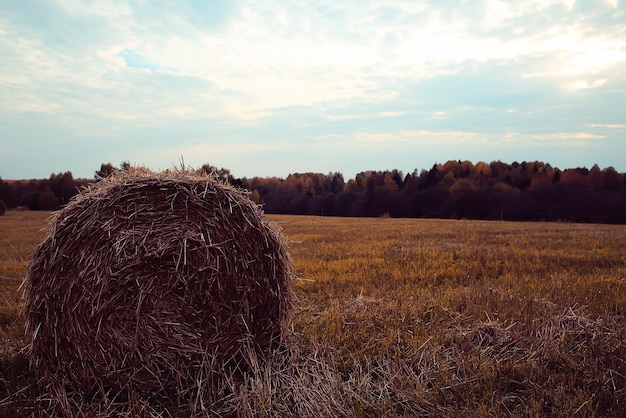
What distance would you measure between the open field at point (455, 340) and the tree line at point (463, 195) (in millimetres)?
33930

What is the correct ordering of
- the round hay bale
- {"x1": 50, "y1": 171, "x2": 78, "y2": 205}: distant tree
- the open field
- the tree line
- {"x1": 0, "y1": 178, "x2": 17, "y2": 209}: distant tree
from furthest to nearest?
1. {"x1": 50, "y1": 171, "x2": 78, "y2": 205}: distant tree
2. {"x1": 0, "y1": 178, "x2": 17, "y2": 209}: distant tree
3. the tree line
4. the round hay bale
5. the open field

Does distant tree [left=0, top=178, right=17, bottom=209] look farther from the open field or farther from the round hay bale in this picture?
the round hay bale

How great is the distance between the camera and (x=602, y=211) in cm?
4362

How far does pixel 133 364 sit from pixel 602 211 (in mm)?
49476

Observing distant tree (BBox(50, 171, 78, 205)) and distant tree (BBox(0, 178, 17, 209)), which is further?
distant tree (BBox(50, 171, 78, 205))

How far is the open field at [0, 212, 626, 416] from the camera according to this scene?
3.76 metres

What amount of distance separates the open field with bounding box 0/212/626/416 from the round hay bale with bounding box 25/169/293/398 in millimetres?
616

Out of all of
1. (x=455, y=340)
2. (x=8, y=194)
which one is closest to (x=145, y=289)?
(x=455, y=340)

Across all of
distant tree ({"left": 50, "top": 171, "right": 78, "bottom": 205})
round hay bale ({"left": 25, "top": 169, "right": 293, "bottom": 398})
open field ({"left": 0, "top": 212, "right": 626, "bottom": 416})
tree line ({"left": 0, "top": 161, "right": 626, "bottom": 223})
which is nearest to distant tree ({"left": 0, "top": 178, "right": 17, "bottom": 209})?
tree line ({"left": 0, "top": 161, "right": 626, "bottom": 223})

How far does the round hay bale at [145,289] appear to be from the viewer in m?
4.05

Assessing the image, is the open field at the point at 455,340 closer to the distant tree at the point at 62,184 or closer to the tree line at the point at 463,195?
the tree line at the point at 463,195

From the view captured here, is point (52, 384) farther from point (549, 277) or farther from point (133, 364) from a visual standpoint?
point (549, 277)

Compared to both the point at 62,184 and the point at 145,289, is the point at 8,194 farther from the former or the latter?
the point at 145,289

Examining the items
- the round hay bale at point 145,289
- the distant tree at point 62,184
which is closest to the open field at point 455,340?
the round hay bale at point 145,289
